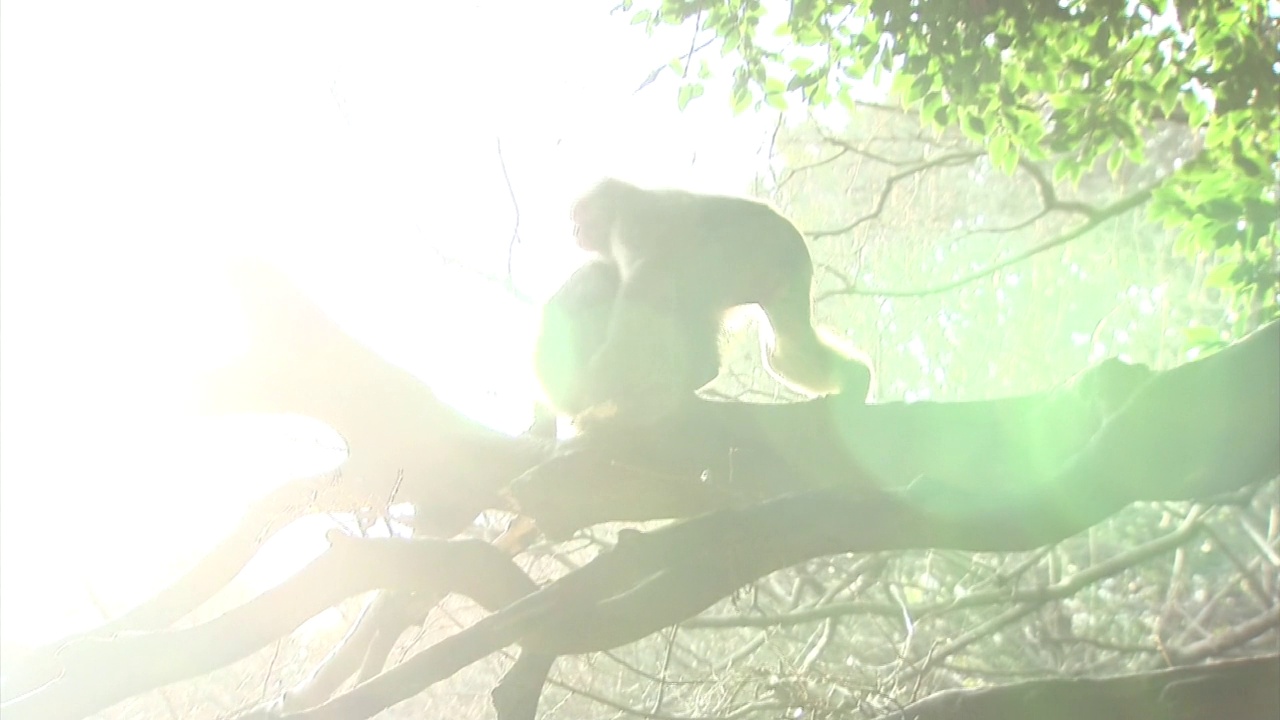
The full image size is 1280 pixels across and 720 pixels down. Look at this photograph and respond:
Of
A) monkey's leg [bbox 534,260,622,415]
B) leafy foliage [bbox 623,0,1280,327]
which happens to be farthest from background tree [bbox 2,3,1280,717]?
monkey's leg [bbox 534,260,622,415]

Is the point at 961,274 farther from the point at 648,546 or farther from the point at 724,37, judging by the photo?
the point at 648,546

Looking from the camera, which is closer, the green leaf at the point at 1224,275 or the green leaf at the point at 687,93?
the green leaf at the point at 1224,275

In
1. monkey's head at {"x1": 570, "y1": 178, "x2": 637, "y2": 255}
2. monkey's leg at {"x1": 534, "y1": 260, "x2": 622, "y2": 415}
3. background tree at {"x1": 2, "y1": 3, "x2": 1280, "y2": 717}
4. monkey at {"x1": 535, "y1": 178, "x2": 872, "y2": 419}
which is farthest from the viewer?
monkey's head at {"x1": 570, "y1": 178, "x2": 637, "y2": 255}

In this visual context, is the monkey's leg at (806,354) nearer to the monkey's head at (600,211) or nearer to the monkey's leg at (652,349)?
the monkey's leg at (652,349)

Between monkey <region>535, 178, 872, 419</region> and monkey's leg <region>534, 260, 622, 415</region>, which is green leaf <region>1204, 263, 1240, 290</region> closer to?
monkey <region>535, 178, 872, 419</region>

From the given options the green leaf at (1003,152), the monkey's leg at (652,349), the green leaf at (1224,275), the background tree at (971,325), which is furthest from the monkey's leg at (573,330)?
the green leaf at (1224,275)

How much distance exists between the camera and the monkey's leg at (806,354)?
3.00m

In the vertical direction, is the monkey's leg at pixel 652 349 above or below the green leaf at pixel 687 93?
below

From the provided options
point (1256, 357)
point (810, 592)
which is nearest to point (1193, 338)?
point (1256, 357)

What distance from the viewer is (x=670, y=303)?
2.97 m

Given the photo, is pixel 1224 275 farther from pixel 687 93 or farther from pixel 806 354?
pixel 687 93

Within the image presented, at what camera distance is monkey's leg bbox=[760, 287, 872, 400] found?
3004mm

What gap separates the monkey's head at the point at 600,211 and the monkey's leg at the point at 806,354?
0.60 meters

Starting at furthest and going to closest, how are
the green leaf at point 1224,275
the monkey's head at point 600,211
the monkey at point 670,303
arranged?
the monkey's head at point 600,211 → the monkey at point 670,303 → the green leaf at point 1224,275
